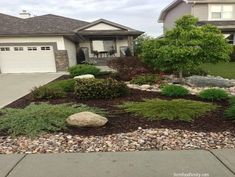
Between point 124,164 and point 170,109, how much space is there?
269 cm

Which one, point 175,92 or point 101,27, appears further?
point 101,27

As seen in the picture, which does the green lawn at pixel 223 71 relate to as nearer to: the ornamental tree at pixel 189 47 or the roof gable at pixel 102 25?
the ornamental tree at pixel 189 47

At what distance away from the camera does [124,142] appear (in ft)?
14.7

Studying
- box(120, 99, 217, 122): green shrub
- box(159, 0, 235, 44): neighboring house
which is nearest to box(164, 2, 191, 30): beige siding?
box(159, 0, 235, 44): neighboring house

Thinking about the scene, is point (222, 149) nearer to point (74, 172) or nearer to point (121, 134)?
point (121, 134)

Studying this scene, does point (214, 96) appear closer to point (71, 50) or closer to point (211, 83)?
point (211, 83)

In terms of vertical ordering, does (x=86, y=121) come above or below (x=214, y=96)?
above

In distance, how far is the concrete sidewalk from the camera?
3.37 meters

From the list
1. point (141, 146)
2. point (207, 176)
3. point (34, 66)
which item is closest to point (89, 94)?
point (141, 146)

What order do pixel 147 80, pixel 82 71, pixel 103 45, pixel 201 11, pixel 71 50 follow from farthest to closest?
pixel 103 45
pixel 201 11
pixel 71 50
pixel 82 71
pixel 147 80

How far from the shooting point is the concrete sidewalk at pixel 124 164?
337 centimetres

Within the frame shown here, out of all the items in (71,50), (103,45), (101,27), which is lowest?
(71,50)

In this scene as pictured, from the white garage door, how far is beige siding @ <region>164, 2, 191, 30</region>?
1290cm

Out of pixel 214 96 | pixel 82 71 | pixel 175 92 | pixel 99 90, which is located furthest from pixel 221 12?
pixel 99 90
